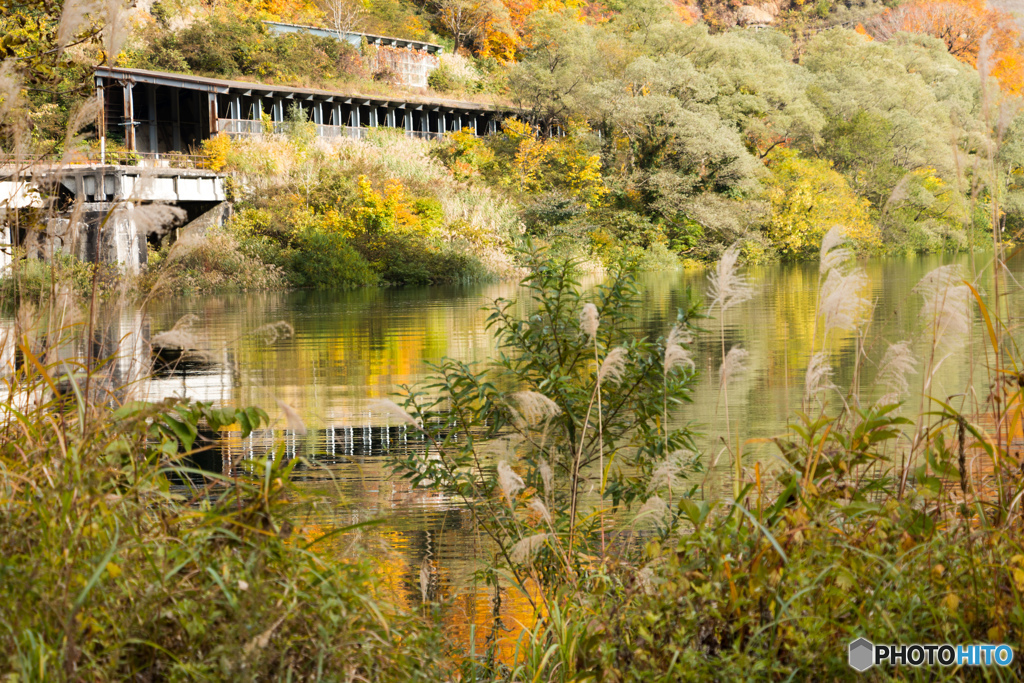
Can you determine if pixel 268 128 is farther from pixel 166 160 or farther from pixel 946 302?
pixel 946 302

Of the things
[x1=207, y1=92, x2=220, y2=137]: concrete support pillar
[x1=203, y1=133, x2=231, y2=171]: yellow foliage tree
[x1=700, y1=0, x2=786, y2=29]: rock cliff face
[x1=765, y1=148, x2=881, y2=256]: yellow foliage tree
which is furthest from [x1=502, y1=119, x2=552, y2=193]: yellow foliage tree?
[x1=700, y1=0, x2=786, y2=29]: rock cliff face

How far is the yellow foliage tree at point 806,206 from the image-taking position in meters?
35.8

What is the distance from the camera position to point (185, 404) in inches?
108

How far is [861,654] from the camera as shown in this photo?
2.12 meters

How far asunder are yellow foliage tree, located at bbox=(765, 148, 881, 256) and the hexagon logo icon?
3386 centimetres

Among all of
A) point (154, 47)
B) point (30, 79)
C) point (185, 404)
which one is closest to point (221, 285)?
point (154, 47)

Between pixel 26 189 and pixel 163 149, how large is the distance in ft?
105

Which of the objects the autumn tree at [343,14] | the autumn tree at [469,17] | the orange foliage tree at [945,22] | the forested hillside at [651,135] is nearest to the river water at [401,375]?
the forested hillside at [651,135]

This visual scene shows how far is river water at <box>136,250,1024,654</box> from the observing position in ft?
13.4

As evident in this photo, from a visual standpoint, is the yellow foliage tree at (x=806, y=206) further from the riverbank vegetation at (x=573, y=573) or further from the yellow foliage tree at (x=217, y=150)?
the riverbank vegetation at (x=573, y=573)

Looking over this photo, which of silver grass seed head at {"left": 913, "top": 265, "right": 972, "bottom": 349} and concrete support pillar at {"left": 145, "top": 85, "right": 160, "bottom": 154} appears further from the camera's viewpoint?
concrete support pillar at {"left": 145, "top": 85, "right": 160, "bottom": 154}

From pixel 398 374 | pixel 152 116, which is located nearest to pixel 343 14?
pixel 152 116

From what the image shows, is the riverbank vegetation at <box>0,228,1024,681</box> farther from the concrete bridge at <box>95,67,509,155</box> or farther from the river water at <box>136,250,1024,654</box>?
the concrete bridge at <box>95,67,509,155</box>

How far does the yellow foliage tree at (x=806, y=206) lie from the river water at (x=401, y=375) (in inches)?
471
